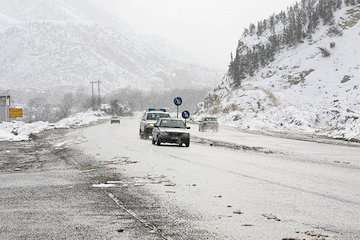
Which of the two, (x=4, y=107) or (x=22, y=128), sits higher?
(x=4, y=107)

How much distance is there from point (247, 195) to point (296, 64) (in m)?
113

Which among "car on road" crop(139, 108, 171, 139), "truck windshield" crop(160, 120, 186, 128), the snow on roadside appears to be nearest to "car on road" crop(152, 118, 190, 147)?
"truck windshield" crop(160, 120, 186, 128)

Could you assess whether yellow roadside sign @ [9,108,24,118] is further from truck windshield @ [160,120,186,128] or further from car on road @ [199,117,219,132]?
truck windshield @ [160,120,186,128]

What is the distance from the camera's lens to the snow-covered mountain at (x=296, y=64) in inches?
4154

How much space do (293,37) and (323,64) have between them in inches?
679

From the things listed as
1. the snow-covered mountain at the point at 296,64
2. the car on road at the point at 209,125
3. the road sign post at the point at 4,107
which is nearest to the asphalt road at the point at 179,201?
the car on road at the point at 209,125

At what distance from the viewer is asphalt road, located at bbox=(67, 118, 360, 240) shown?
8.44 metres

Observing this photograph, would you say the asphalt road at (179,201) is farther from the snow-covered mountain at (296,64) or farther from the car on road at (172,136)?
the snow-covered mountain at (296,64)

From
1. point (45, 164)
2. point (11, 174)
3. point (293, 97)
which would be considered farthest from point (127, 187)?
point (293, 97)

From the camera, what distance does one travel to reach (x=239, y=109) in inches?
4407

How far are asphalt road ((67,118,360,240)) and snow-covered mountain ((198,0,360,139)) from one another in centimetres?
6910

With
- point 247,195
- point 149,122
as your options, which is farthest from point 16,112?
point 247,195

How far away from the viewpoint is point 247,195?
12375mm

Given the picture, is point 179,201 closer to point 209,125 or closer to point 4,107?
point 209,125
